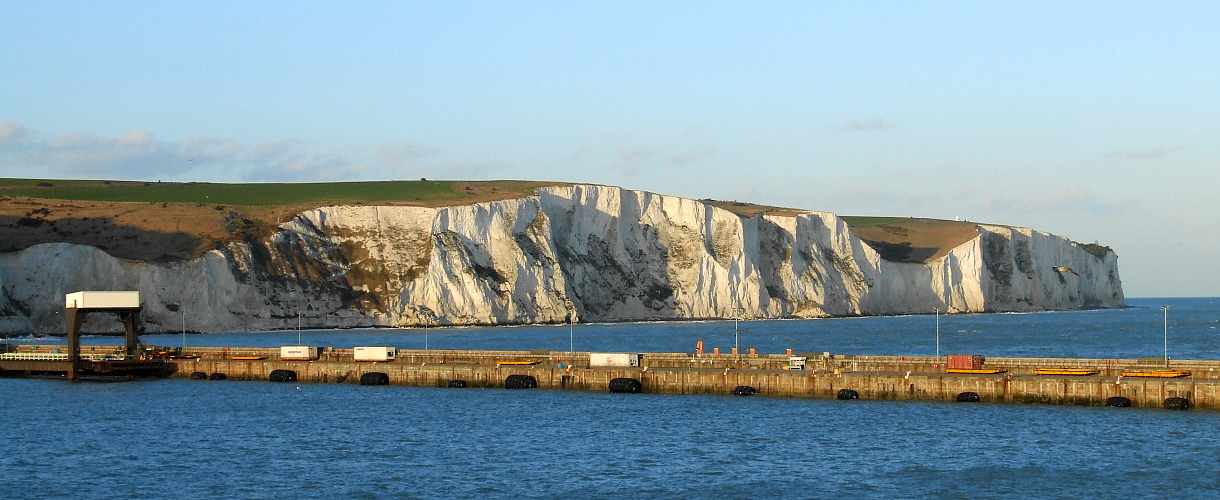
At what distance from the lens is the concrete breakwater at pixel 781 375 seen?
51.4 m

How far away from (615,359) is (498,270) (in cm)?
7048

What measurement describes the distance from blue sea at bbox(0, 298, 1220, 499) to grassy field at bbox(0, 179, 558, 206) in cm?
8407

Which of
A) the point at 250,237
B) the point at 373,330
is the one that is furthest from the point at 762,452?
the point at 250,237

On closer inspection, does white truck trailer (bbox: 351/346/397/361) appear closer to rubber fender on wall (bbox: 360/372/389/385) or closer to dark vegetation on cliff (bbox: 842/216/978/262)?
rubber fender on wall (bbox: 360/372/389/385)

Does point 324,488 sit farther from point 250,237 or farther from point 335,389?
point 250,237

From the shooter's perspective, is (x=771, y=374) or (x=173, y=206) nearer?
(x=771, y=374)

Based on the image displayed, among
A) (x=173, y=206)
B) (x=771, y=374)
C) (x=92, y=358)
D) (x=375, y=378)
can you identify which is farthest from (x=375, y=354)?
(x=173, y=206)

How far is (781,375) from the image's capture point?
57531 mm

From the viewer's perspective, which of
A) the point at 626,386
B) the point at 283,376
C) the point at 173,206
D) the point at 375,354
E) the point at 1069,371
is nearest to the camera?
the point at 1069,371

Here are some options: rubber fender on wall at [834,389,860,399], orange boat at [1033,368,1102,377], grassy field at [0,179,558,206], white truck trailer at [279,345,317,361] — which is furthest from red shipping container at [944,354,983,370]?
grassy field at [0,179,558,206]

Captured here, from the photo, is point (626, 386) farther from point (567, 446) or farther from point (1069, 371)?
point (1069, 371)

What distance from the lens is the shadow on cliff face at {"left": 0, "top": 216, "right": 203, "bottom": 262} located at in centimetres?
11794

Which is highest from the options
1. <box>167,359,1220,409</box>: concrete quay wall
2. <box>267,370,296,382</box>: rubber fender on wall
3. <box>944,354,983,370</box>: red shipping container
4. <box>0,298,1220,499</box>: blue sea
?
<box>944,354,983,370</box>: red shipping container

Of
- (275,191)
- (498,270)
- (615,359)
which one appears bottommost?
(615,359)
